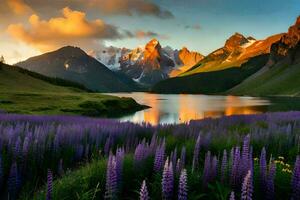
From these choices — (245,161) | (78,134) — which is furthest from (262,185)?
(78,134)

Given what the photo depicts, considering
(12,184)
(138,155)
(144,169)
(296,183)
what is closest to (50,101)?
(12,184)

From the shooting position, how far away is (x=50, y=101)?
265 feet

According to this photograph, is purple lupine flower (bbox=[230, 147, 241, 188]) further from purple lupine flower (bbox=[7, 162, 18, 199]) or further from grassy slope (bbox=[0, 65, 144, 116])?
grassy slope (bbox=[0, 65, 144, 116])

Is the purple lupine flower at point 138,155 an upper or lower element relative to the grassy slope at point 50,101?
upper

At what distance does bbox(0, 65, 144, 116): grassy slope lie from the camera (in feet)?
214

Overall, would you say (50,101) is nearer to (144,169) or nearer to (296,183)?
(144,169)

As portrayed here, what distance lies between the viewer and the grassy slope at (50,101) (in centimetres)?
6514

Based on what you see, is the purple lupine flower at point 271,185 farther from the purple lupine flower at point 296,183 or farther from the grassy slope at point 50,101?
the grassy slope at point 50,101

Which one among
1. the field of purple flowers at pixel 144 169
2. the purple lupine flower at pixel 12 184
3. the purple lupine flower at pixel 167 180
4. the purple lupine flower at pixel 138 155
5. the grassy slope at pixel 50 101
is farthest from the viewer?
the grassy slope at pixel 50 101

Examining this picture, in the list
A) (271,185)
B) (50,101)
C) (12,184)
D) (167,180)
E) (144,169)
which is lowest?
(50,101)

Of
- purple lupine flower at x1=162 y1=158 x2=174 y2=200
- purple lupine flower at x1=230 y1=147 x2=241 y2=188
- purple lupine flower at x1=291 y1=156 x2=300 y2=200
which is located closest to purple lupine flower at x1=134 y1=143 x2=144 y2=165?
purple lupine flower at x1=230 y1=147 x2=241 y2=188

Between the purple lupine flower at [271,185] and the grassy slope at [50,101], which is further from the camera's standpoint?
the grassy slope at [50,101]

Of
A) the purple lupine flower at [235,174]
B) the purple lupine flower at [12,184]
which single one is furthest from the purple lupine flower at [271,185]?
the purple lupine flower at [12,184]

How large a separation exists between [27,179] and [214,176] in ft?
16.4
